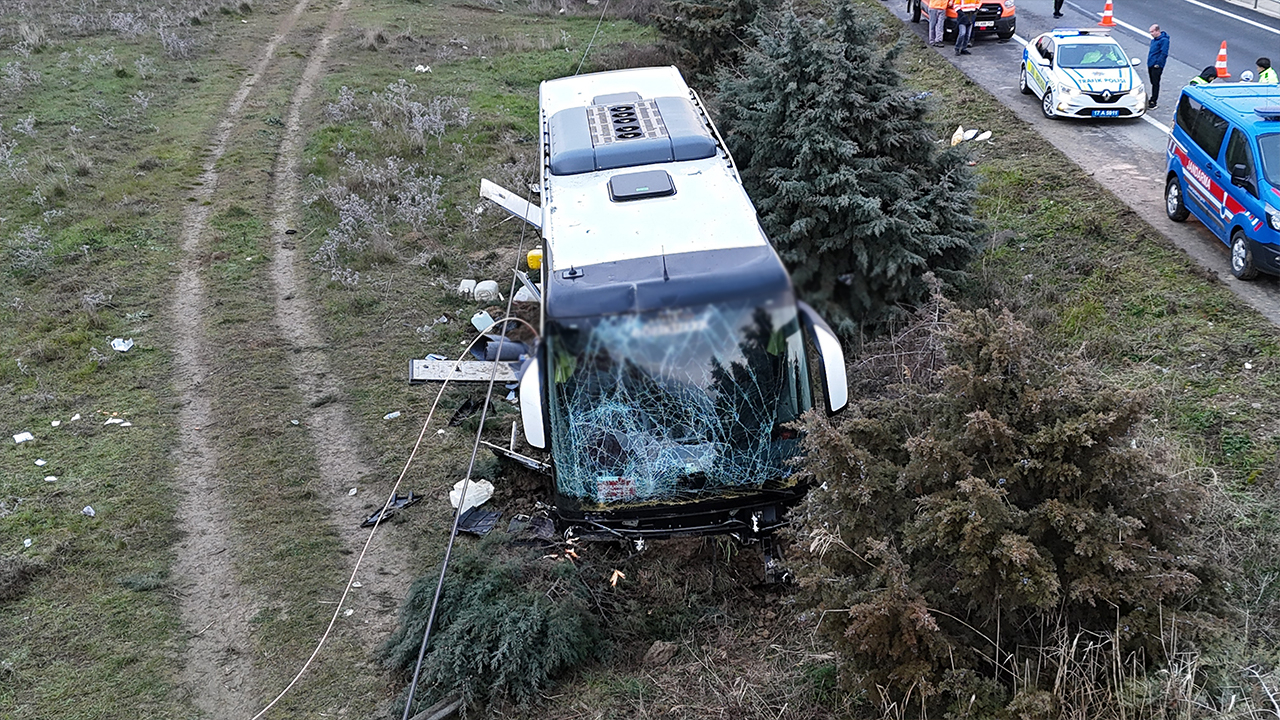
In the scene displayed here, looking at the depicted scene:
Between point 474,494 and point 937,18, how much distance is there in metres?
18.9

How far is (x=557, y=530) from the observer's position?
29.7 feet

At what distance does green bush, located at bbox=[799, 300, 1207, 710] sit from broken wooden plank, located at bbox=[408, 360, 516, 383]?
636 centimetres

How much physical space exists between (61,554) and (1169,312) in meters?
13.0

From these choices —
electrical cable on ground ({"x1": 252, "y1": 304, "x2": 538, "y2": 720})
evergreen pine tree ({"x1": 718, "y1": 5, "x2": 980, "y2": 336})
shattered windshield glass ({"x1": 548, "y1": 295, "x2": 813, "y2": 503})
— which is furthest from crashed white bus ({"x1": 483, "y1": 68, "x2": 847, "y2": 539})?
evergreen pine tree ({"x1": 718, "y1": 5, "x2": 980, "y2": 336})

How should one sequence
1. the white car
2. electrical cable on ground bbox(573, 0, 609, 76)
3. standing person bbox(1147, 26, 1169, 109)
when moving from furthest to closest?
electrical cable on ground bbox(573, 0, 609, 76), standing person bbox(1147, 26, 1169, 109), the white car

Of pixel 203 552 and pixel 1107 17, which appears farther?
pixel 1107 17

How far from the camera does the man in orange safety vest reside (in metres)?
22.4

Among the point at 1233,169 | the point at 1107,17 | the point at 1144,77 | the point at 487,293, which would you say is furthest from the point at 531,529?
the point at 1107,17

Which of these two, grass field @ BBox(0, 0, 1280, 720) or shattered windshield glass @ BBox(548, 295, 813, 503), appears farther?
grass field @ BBox(0, 0, 1280, 720)

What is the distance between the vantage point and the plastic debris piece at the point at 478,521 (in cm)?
973

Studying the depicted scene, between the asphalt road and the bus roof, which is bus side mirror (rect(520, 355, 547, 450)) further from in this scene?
the asphalt road

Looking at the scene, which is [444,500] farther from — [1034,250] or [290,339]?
[1034,250]

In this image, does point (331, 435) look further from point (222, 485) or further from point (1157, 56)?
point (1157, 56)

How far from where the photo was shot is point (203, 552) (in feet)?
32.1
